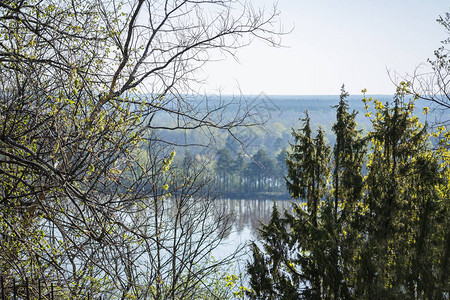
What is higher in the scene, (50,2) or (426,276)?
(50,2)

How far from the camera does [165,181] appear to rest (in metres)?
7.63

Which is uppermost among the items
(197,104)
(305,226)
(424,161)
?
(197,104)

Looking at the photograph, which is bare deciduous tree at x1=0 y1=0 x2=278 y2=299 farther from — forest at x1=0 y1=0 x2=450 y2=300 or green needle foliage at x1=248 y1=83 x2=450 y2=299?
green needle foliage at x1=248 y1=83 x2=450 y2=299

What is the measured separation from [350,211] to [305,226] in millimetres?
1410

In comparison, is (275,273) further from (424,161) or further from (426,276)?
(426,276)

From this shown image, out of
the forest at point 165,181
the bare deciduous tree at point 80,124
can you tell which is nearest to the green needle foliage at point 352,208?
the forest at point 165,181

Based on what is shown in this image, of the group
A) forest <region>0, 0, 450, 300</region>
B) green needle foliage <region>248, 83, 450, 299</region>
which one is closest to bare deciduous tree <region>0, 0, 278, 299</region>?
forest <region>0, 0, 450, 300</region>

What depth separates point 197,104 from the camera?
6.49 meters

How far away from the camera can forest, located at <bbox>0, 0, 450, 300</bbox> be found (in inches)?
164

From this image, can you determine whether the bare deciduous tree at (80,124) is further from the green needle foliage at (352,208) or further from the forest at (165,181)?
the green needle foliage at (352,208)

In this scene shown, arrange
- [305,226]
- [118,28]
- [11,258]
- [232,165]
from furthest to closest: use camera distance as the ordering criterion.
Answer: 1. [232,165]
2. [305,226]
3. [118,28]
4. [11,258]

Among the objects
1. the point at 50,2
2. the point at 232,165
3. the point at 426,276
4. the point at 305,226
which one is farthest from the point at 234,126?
the point at 232,165

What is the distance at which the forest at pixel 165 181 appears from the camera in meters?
4.17

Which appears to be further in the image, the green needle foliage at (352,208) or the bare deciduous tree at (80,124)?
the green needle foliage at (352,208)
